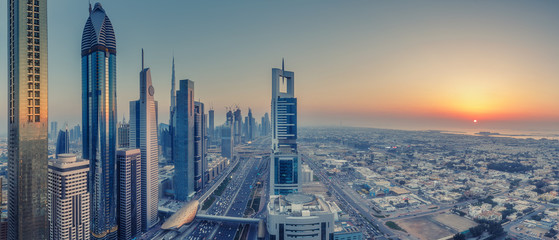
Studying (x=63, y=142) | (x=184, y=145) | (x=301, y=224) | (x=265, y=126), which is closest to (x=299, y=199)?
(x=301, y=224)

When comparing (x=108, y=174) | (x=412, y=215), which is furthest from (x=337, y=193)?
(x=108, y=174)

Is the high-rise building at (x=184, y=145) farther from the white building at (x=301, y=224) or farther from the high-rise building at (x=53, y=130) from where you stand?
the high-rise building at (x=53, y=130)

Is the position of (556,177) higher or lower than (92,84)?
lower

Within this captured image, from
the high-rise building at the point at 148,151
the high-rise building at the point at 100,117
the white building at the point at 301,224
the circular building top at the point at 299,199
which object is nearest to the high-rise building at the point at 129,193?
the high-rise building at the point at 100,117

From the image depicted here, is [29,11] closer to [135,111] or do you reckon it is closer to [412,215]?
[135,111]

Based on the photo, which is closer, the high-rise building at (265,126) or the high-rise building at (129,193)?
the high-rise building at (129,193)

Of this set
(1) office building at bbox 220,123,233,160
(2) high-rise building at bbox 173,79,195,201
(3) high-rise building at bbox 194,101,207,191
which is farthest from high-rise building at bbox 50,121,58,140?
(2) high-rise building at bbox 173,79,195,201
